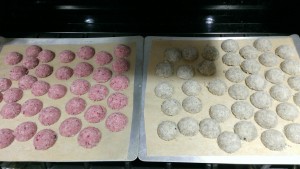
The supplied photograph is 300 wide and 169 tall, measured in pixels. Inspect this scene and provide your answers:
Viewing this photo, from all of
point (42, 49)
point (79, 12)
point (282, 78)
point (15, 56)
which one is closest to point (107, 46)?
point (79, 12)

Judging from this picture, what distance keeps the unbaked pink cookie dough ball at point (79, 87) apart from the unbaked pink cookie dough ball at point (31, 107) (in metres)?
0.22

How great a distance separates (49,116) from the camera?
178 cm

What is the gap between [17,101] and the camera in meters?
1.90

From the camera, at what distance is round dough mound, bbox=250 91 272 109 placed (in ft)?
5.97

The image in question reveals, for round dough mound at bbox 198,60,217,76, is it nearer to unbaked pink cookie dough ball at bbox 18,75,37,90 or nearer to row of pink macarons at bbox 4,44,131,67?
row of pink macarons at bbox 4,44,131,67

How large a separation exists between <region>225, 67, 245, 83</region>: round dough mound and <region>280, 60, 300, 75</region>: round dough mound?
0.91 ft

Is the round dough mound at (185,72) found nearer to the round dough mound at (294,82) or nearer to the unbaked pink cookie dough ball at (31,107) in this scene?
the round dough mound at (294,82)

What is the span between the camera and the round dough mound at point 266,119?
173 cm

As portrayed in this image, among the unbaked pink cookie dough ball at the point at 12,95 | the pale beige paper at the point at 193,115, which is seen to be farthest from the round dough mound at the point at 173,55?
the unbaked pink cookie dough ball at the point at 12,95

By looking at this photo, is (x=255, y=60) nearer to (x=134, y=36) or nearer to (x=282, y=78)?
(x=282, y=78)

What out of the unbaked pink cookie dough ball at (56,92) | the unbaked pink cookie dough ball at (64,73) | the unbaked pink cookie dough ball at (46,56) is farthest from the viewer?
the unbaked pink cookie dough ball at (46,56)

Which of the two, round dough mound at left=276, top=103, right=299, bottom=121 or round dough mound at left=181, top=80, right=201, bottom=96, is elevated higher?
round dough mound at left=181, top=80, right=201, bottom=96

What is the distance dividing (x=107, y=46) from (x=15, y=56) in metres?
0.64

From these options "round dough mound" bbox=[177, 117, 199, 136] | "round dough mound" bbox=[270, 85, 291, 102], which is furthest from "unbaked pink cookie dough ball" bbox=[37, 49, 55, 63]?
"round dough mound" bbox=[270, 85, 291, 102]
